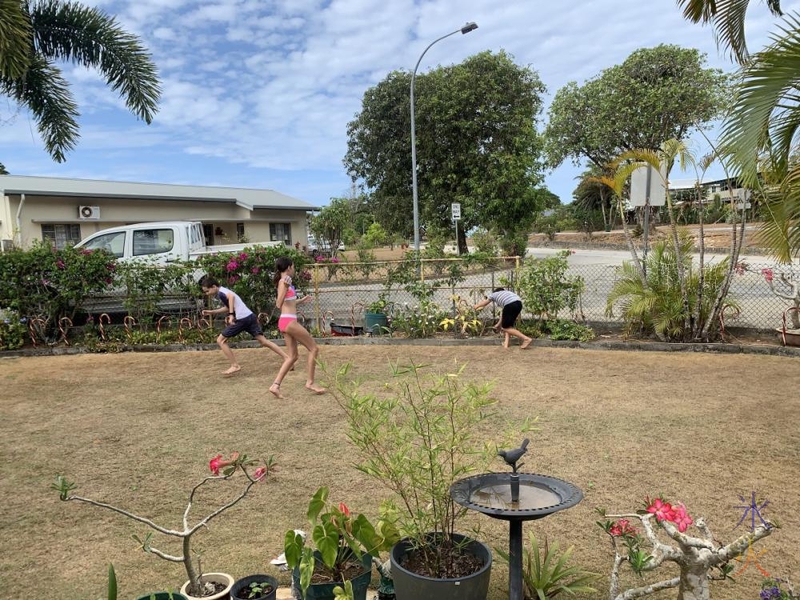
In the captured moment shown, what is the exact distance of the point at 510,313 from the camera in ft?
28.8

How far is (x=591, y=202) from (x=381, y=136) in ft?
104

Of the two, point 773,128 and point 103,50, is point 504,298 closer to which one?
point 773,128

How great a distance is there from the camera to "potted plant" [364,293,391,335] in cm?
1019

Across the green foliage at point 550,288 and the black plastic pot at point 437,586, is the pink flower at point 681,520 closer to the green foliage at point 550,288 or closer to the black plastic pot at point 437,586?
the black plastic pot at point 437,586

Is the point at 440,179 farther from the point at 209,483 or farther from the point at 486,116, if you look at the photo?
the point at 209,483

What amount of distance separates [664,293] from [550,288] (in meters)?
1.67

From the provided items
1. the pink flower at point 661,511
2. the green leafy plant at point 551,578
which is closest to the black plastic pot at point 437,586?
the green leafy plant at point 551,578

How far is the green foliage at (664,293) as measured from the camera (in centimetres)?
853

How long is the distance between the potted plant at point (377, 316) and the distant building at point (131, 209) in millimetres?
9997

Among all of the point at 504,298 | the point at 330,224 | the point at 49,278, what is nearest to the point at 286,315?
the point at 504,298

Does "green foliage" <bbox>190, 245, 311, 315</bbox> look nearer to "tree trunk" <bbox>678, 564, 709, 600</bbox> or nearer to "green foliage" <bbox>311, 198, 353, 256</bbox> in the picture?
"tree trunk" <bbox>678, 564, 709, 600</bbox>

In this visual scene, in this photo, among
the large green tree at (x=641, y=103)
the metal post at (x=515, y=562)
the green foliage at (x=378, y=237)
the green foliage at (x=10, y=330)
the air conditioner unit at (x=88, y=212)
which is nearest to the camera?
the metal post at (x=515, y=562)

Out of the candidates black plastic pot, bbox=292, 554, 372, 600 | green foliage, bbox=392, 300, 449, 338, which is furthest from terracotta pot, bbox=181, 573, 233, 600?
green foliage, bbox=392, 300, 449, 338

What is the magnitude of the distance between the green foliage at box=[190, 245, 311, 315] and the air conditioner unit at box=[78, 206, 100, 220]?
1077 cm
